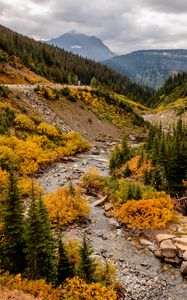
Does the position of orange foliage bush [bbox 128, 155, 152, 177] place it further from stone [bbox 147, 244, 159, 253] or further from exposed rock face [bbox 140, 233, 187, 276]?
stone [bbox 147, 244, 159, 253]

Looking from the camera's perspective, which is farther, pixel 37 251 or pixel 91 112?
pixel 91 112

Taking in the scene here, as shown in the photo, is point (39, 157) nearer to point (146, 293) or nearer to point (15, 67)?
point (146, 293)

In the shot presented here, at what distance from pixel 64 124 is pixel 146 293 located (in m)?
50.3

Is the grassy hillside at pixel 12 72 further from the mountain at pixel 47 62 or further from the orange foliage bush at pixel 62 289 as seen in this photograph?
the orange foliage bush at pixel 62 289

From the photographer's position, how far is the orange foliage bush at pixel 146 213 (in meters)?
30.3

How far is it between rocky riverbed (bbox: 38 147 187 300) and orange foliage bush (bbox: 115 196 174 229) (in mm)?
1011

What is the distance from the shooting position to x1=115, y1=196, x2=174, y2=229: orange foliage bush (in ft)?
99.4

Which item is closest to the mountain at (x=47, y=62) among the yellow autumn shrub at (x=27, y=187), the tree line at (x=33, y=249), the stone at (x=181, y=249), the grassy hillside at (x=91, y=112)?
the grassy hillside at (x=91, y=112)

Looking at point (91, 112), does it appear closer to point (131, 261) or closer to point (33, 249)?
point (131, 261)

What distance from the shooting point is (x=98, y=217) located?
33.1 metres

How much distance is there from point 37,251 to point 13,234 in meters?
2.11

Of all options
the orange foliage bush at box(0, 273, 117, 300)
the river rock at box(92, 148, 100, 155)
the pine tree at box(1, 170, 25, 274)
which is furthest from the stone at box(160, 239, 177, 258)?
the river rock at box(92, 148, 100, 155)

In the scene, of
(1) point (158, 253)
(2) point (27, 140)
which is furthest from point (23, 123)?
(1) point (158, 253)

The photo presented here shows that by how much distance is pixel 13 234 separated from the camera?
21141 millimetres
